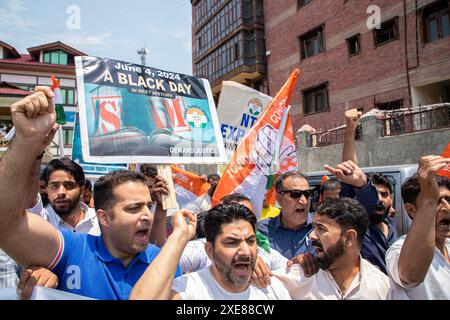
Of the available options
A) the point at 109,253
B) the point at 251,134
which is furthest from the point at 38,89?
the point at 251,134

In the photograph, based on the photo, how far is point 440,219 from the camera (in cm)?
232

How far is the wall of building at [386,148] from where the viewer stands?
1068cm

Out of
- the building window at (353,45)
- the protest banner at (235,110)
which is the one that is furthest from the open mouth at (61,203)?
the building window at (353,45)

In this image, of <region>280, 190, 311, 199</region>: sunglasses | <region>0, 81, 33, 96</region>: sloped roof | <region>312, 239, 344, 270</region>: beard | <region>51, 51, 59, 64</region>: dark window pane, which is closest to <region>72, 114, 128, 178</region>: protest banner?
<region>280, 190, 311, 199</region>: sunglasses

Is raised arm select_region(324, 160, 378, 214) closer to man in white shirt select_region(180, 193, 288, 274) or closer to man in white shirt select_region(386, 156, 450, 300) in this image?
man in white shirt select_region(386, 156, 450, 300)

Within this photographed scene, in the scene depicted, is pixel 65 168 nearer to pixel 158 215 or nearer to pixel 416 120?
pixel 158 215

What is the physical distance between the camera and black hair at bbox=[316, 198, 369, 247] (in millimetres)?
2152

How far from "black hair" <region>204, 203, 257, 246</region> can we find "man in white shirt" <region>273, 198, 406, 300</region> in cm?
40

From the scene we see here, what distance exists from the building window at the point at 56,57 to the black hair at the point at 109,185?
93.9 ft

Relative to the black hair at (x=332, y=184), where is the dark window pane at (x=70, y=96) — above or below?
above

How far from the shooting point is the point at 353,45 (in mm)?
16812

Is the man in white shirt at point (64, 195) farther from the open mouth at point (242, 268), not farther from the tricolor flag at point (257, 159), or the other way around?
the open mouth at point (242, 268)
